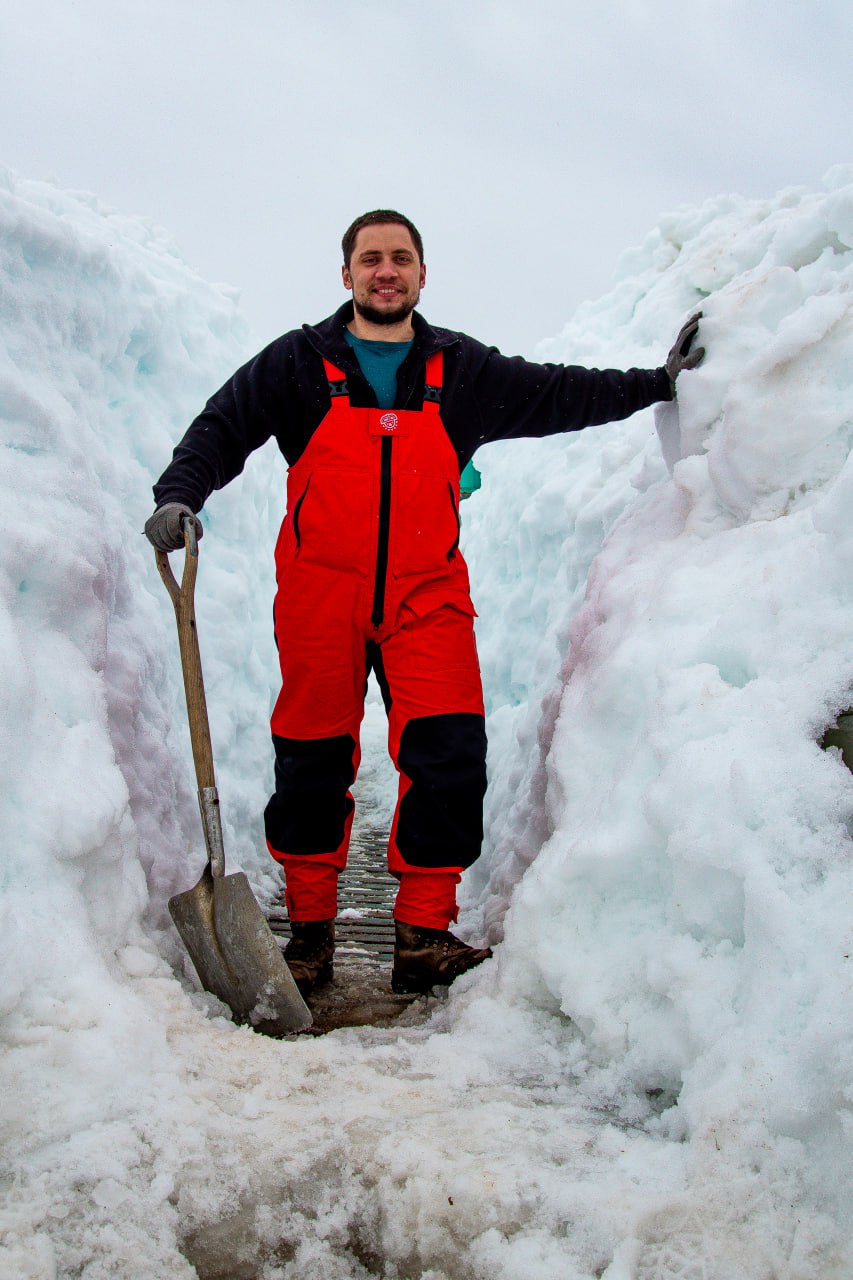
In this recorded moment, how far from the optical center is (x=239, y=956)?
223 centimetres

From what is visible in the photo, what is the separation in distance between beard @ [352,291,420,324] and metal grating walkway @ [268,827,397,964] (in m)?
1.96

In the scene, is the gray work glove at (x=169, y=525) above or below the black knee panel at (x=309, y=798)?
above

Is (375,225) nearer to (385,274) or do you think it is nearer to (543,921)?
(385,274)

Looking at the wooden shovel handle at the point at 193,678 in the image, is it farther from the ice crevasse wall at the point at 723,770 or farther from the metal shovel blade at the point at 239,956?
the ice crevasse wall at the point at 723,770

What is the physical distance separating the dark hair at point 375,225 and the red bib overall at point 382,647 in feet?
1.41

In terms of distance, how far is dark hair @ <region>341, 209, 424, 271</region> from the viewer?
2.82 metres

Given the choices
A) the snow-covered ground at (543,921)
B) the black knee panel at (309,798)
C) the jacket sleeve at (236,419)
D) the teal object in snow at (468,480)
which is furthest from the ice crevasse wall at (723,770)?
the jacket sleeve at (236,419)

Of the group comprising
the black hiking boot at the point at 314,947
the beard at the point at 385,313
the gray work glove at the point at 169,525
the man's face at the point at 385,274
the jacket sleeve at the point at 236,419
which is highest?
the man's face at the point at 385,274

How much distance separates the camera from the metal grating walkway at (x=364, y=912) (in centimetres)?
315

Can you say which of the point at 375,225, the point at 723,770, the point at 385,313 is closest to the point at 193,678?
the point at 385,313

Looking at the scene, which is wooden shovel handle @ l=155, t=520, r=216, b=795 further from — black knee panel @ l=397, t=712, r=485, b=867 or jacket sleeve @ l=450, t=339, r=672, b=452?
jacket sleeve @ l=450, t=339, r=672, b=452

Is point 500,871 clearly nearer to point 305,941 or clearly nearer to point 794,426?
point 305,941

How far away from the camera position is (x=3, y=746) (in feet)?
6.18

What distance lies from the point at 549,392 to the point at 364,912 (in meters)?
1.94
